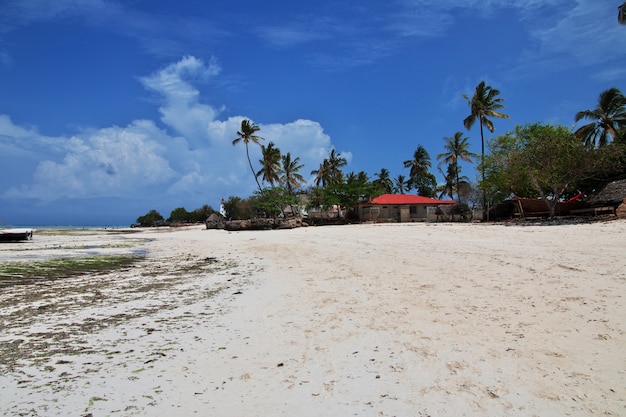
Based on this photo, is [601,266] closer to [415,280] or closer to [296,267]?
[415,280]

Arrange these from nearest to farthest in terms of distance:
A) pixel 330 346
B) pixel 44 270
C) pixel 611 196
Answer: pixel 330 346 < pixel 44 270 < pixel 611 196

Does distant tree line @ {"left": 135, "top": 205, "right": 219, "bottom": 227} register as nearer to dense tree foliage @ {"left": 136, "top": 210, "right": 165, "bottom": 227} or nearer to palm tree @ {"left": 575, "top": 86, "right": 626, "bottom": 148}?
dense tree foliage @ {"left": 136, "top": 210, "right": 165, "bottom": 227}

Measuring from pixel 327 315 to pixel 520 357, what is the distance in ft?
8.18

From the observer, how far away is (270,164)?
4866 cm

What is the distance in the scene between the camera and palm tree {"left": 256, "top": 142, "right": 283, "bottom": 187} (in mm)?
48100

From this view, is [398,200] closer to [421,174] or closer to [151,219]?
[421,174]

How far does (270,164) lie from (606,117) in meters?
37.2

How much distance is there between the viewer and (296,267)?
33.2 ft

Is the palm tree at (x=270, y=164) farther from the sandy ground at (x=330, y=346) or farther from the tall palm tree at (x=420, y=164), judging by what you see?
the sandy ground at (x=330, y=346)

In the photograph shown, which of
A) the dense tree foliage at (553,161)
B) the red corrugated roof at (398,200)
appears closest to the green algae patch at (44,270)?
the dense tree foliage at (553,161)

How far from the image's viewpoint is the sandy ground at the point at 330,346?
2.84 meters

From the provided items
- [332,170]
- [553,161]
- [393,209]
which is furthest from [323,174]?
[553,161]

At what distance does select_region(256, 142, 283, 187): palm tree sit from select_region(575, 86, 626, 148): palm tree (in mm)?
34259

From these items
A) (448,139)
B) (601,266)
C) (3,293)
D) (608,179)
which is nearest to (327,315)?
(601,266)
